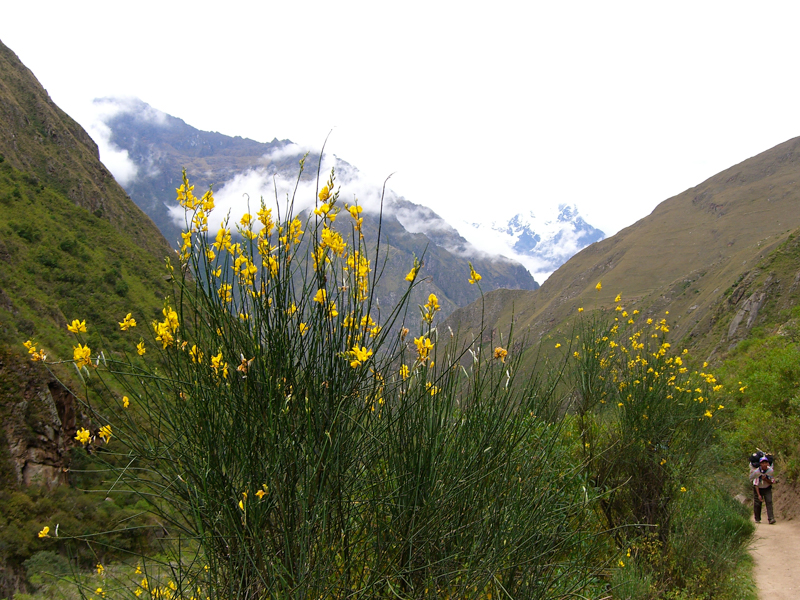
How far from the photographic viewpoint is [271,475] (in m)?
1.80

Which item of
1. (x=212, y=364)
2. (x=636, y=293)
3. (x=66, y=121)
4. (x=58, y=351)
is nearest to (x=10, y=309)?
(x=58, y=351)

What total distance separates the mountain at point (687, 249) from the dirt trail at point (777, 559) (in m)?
41.2

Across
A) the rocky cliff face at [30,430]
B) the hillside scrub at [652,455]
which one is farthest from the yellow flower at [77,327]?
the rocky cliff face at [30,430]

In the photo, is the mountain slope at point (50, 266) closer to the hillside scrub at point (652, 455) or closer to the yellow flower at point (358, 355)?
the yellow flower at point (358, 355)

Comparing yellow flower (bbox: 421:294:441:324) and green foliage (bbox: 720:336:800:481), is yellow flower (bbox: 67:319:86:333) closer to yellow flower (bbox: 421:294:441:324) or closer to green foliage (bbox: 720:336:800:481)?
yellow flower (bbox: 421:294:441:324)

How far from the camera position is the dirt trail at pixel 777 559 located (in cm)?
625

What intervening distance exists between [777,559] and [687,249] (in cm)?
11378

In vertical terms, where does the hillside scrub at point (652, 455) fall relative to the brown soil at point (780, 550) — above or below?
above

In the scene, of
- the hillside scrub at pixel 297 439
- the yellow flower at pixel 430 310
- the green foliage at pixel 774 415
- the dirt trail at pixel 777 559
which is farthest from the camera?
the green foliage at pixel 774 415

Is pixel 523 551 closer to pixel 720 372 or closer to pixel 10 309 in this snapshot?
pixel 720 372

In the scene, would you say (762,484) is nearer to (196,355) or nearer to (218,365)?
(218,365)

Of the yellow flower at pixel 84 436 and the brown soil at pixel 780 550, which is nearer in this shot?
the yellow flower at pixel 84 436

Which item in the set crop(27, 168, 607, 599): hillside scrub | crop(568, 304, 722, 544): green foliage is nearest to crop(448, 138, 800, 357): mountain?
crop(568, 304, 722, 544): green foliage

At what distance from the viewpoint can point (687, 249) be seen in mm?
99812
